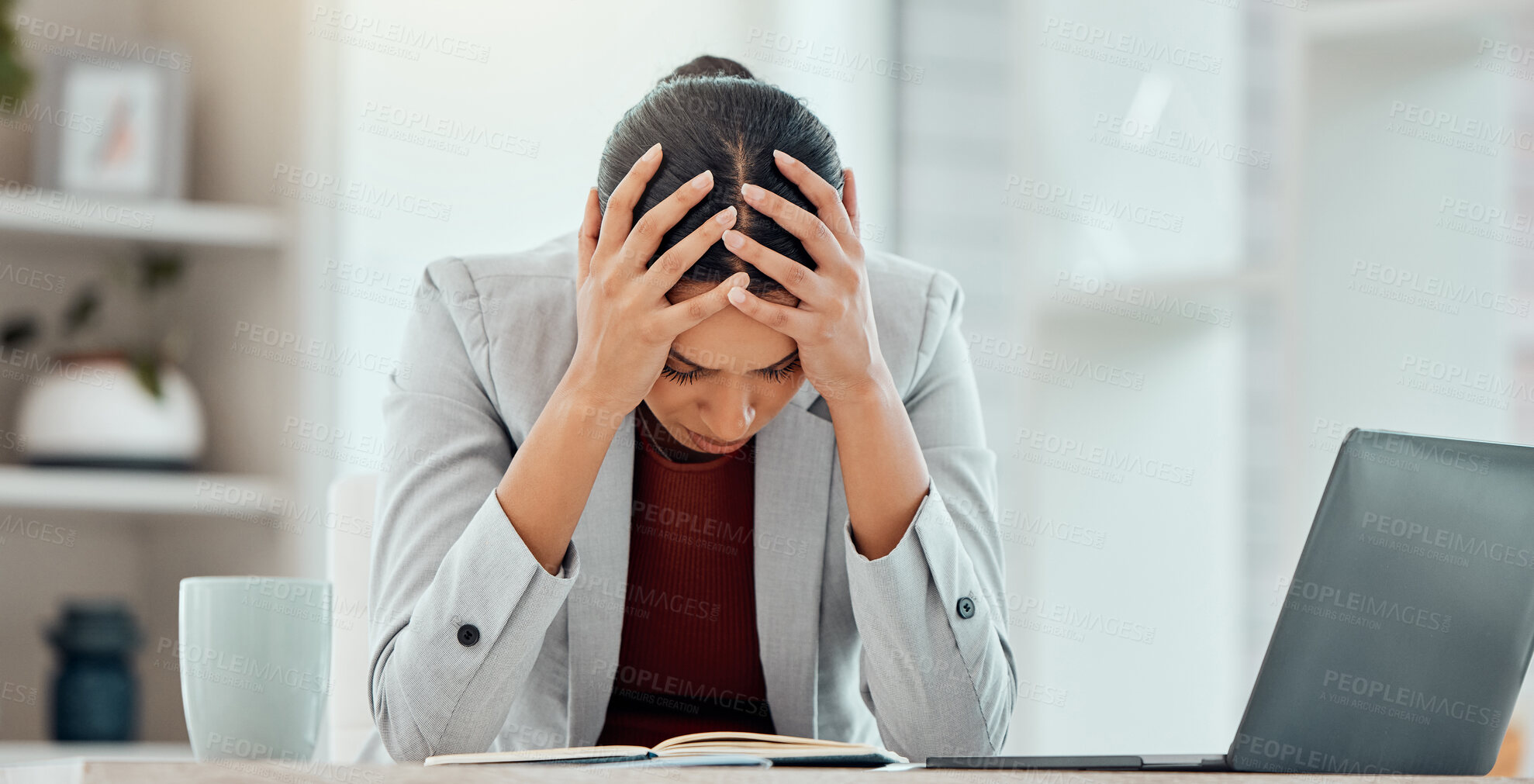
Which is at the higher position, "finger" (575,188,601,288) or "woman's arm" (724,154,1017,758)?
"finger" (575,188,601,288)

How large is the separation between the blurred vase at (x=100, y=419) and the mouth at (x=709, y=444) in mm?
1724

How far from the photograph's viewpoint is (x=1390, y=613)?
0.78 meters

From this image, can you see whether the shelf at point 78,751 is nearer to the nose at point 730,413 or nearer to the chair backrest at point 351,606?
the chair backrest at point 351,606

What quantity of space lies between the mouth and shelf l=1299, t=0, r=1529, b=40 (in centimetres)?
100

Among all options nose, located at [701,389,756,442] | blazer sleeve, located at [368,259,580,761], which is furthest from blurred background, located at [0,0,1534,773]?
nose, located at [701,389,756,442]

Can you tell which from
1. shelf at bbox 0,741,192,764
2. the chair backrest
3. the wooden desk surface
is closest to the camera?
the wooden desk surface

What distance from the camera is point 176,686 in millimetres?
2682

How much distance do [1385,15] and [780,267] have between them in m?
1.02

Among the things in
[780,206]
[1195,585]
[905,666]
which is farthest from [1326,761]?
[1195,585]

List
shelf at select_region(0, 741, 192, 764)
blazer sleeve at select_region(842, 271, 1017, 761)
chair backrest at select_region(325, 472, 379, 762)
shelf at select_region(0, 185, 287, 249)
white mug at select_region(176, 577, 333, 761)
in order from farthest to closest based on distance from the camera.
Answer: shelf at select_region(0, 185, 287, 249) < shelf at select_region(0, 741, 192, 764) < chair backrest at select_region(325, 472, 379, 762) < blazer sleeve at select_region(842, 271, 1017, 761) < white mug at select_region(176, 577, 333, 761)

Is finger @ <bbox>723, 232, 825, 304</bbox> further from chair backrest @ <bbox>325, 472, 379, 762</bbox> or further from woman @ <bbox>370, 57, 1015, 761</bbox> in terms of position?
chair backrest @ <bbox>325, 472, 379, 762</bbox>

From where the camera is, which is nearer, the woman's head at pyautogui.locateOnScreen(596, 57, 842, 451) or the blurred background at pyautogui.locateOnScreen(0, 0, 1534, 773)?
the woman's head at pyautogui.locateOnScreen(596, 57, 842, 451)

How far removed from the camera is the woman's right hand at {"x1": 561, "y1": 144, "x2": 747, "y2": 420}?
102cm

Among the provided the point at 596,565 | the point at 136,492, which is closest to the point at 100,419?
the point at 136,492
